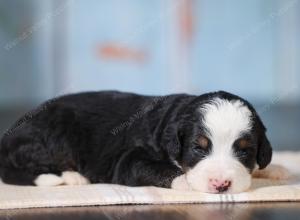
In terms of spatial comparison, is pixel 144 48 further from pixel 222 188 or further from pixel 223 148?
pixel 222 188

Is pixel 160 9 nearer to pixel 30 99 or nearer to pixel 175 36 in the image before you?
pixel 175 36

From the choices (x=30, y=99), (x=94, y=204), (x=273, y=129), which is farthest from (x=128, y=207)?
(x=30, y=99)

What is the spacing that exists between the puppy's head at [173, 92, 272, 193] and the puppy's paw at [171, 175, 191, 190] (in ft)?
0.14

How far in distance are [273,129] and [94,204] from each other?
577 cm

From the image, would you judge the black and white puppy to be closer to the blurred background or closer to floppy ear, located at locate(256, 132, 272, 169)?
floppy ear, located at locate(256, 132, 272, 169)

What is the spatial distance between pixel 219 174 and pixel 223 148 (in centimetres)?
19

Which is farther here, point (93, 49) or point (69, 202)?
point (93, 49)

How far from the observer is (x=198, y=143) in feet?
12.2

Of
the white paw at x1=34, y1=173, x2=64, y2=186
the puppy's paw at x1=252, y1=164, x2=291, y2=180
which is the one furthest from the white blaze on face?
the white paw at x1=34, y1=173, x2=64, y2=186

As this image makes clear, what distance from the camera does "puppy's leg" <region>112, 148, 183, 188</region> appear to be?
3.86 meters

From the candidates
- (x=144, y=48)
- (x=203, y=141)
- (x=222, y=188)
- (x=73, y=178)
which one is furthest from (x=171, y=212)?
(x=144, y=48)

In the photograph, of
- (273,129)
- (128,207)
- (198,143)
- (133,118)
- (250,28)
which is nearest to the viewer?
(128,207)

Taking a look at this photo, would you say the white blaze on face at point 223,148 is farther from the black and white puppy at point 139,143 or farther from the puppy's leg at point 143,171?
the puppy's leg at point 143,171

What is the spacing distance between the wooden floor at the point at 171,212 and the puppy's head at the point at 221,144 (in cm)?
15
